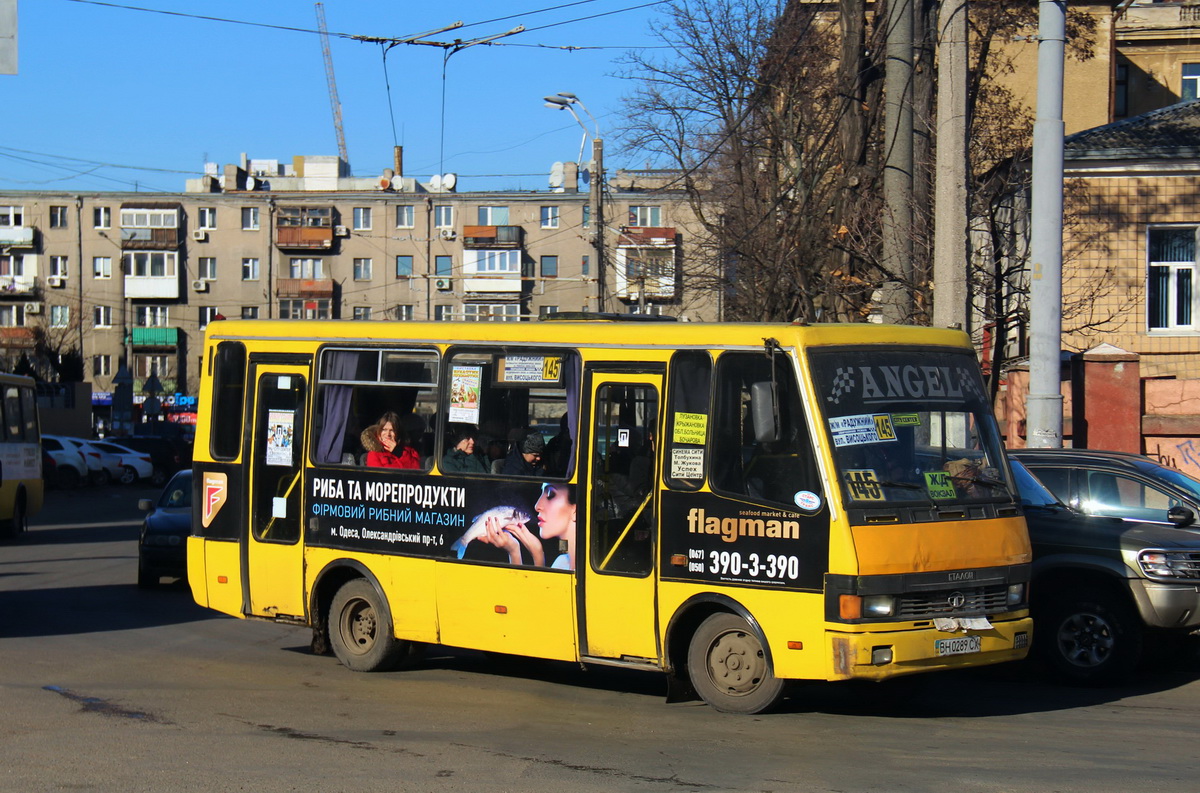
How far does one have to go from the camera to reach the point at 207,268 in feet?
236

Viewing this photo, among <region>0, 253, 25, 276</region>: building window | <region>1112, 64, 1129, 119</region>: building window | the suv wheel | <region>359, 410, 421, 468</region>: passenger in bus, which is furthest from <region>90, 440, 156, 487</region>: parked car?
the suv wheel

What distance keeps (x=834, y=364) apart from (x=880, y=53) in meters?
12.9

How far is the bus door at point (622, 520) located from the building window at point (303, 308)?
2381 inches

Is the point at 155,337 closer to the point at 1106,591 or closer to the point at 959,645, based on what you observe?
the point at 1106,591

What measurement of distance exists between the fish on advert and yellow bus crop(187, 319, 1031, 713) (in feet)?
0.07

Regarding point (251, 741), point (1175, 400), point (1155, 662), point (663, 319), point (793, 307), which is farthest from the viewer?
point (793, 307)

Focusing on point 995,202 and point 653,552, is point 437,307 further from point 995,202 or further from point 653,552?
point 653,552

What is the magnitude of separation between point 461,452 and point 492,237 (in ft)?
196

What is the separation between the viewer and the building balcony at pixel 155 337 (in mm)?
71688

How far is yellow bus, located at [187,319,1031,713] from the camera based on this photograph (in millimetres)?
7906

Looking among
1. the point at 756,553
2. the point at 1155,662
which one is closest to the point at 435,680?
the point at 756,553

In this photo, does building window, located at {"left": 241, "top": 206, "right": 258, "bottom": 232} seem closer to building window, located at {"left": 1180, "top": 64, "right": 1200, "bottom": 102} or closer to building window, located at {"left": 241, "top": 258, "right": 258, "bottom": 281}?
building window, located at {"left": 241, "top": 258, "right": 258, "bottom": 281}

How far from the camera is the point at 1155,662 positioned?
10688mm

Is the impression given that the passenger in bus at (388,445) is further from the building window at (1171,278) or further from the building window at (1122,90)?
the building window at (1122,90)
